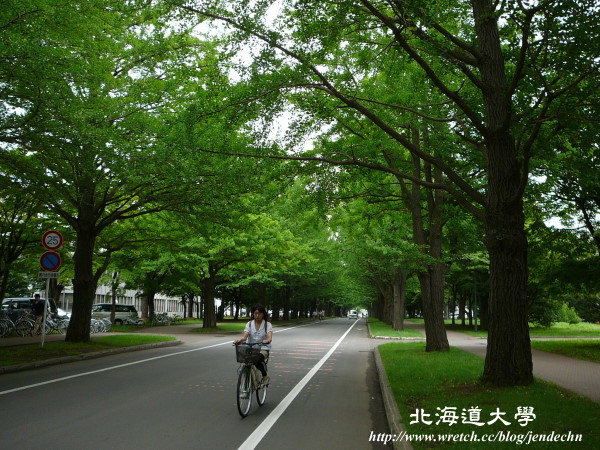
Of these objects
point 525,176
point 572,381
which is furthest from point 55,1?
point 572,381

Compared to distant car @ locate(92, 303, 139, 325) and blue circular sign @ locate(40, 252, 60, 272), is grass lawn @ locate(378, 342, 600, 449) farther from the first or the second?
distant car @ locate(92, 303, 139, 325)

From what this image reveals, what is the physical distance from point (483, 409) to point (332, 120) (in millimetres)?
6781

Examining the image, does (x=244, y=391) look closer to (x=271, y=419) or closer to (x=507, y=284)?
(x=271, y=419)

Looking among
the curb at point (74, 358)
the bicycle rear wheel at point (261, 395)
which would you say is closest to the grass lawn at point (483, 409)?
the bicycle rear wheel at point (261, 395)

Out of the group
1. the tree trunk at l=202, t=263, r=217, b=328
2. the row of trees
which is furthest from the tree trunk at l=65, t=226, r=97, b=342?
the tree trunk at l=202, t=263, r=217, b=328

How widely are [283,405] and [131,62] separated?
41.9ft

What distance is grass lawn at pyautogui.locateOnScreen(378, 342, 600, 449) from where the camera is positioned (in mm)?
5523

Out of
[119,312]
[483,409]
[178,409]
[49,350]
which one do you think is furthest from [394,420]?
[119,312]

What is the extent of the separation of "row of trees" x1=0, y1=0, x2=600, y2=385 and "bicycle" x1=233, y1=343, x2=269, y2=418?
13.2 feet

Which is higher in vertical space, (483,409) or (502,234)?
(502,234)

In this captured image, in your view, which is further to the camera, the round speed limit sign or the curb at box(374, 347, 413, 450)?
the round speed limit sign

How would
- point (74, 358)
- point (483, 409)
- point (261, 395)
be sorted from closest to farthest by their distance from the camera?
1. point (483, 409)
2. point (261, 395)
3. point (74, 358)

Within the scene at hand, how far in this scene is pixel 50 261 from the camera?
581 inches

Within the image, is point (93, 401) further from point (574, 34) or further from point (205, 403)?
point (574, 34)
